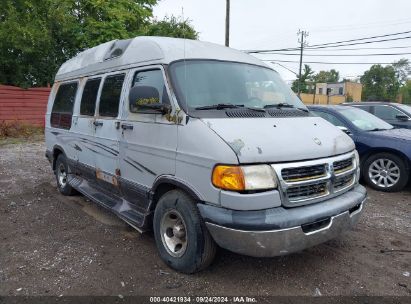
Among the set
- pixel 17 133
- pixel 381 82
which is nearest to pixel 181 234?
pixel 17 133

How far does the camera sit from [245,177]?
3.03 m

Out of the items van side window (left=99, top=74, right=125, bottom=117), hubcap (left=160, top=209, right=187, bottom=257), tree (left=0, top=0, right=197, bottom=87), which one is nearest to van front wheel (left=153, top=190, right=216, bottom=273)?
hubcap (left=160, top=209, right=187, bottom=257)

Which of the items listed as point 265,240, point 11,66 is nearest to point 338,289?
point 265,240

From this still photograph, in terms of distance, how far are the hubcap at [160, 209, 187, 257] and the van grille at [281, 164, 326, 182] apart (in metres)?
1.08

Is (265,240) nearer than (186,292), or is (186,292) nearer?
(265,240)

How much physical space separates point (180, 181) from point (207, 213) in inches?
18.0

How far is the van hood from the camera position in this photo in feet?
10.2

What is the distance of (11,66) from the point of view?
18.3 metres

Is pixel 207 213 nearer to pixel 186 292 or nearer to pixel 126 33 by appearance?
pixel 186 292

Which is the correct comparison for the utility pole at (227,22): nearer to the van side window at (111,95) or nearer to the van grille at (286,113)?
the van side window at (111,95)

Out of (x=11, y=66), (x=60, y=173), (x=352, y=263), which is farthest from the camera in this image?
(x=11, y=66)

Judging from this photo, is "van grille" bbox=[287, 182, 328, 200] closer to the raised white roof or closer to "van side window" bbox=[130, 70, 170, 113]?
"van side window" bbox=[130, 70, 170, 113]

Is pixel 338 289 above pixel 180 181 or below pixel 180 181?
below

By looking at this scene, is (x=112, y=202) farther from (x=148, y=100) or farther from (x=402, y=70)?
(x=402, y=70)
